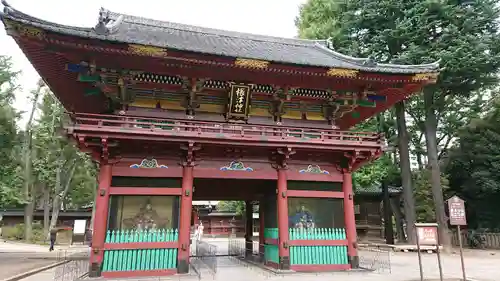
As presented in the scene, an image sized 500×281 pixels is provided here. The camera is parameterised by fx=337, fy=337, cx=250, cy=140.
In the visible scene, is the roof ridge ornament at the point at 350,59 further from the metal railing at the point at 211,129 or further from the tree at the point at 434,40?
the tree at the point at 434,40

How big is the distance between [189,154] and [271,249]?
519 cm

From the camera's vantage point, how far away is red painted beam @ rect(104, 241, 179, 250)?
1100 cm

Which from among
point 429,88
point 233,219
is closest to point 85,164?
point 233,219

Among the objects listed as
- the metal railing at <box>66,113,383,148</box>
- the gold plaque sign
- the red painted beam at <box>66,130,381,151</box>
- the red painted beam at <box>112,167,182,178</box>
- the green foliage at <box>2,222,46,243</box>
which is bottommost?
the green foliage at <box>2,222,46,243</box>

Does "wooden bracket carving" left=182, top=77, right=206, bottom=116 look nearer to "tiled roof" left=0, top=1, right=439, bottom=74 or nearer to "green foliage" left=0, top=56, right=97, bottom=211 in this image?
"tiled roof" left=0, top=1, right=439, bottom=74

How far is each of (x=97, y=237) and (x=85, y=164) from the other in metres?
27.5

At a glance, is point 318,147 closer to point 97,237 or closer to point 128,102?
point 128,102

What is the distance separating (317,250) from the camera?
42.1 feet

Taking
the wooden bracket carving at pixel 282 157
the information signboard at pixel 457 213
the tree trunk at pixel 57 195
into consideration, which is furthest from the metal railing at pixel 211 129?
the tree trunk at pixel 57 195

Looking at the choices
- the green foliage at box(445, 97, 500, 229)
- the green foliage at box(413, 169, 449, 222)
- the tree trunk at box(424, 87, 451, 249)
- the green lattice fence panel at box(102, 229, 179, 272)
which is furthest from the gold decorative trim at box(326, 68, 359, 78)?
the green foliage at box(445, 97, 500, 229)

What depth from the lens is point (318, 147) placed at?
12.8 m

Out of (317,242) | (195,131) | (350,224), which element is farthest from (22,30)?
(350,224)

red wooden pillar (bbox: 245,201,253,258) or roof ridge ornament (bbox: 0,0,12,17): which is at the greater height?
roof ridge ornament (bbox: 0,0,12,17)

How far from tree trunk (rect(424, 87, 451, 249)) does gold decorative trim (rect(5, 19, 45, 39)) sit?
79.1 ft
